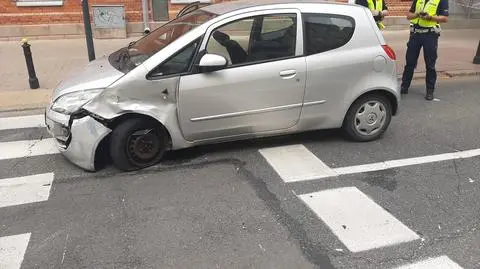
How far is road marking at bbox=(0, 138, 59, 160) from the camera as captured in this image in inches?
205

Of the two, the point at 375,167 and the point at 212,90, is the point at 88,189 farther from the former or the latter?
the point at 375,167

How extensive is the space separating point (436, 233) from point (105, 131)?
122 inches

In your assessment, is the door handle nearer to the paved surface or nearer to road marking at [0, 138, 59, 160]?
road marking at [0, 138, 59, 160]

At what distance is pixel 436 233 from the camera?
12.0 feet

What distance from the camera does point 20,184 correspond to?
14.7 feet

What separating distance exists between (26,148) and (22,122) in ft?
3.68

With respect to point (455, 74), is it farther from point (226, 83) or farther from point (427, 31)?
point (226, 83)

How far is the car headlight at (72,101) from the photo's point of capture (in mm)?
4445

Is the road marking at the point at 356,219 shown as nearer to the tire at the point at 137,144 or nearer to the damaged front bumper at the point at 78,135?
the tire at the point at 137,144

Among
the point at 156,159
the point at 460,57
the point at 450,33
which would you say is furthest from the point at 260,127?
the point at 450,33

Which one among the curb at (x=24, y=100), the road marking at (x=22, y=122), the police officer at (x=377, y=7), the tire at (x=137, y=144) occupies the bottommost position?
the road marking at (x=22, y=122)

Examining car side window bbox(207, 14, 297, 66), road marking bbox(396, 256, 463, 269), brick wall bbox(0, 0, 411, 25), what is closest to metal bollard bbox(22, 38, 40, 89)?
car side window bbox(207, 14, 297, 66)

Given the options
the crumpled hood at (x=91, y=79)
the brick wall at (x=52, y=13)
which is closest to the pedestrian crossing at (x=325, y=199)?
the crumpled hood at (x=91, y=79)

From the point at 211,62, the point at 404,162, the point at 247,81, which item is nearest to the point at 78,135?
the point at 211,62
